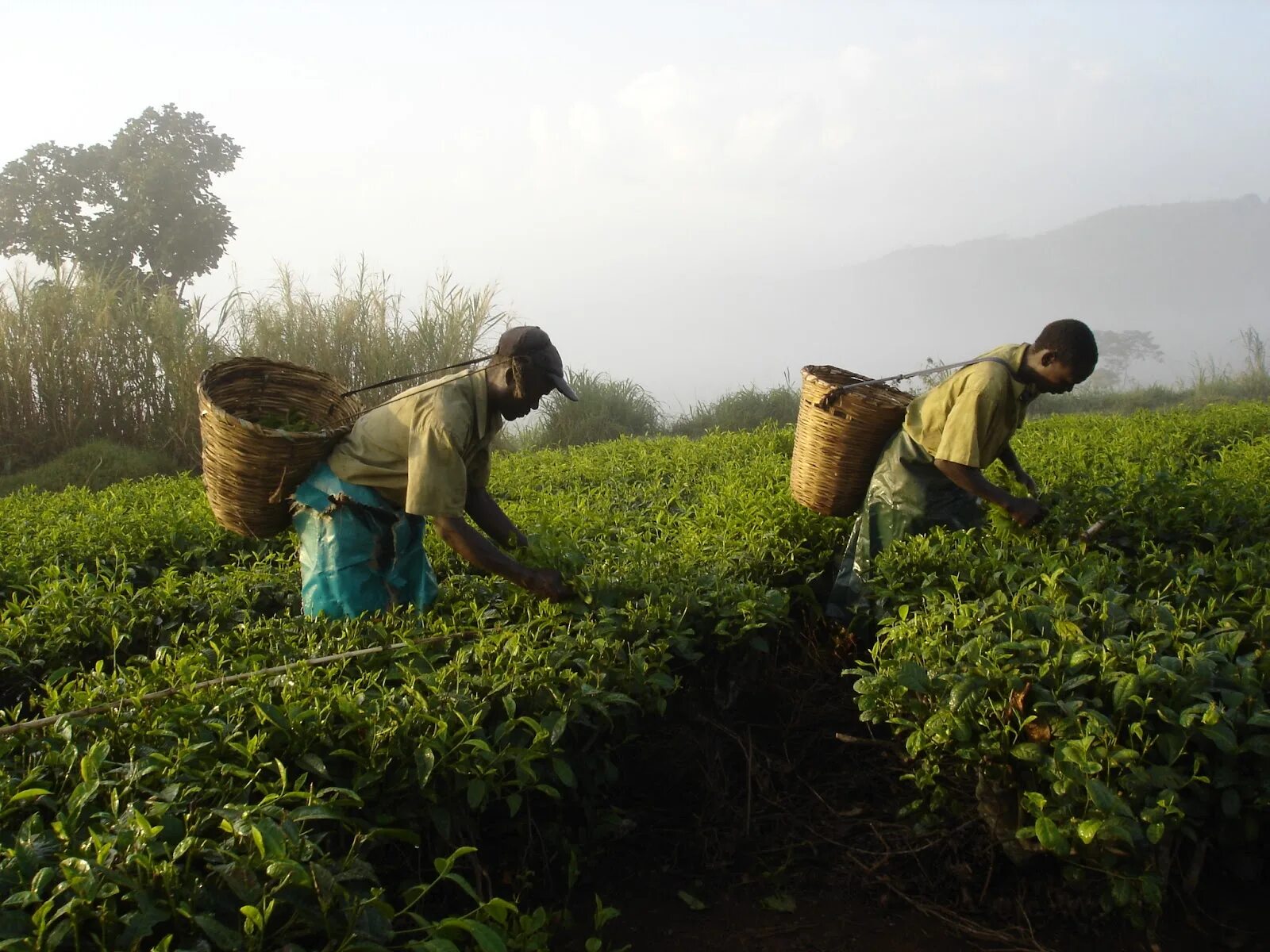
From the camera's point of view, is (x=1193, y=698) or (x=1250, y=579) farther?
(x=1250, y=579)

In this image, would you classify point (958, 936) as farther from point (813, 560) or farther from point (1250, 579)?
point (813, 560)

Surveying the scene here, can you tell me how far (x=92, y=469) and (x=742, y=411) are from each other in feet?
30.1

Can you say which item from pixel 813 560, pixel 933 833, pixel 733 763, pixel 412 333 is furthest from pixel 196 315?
pixel 933 833

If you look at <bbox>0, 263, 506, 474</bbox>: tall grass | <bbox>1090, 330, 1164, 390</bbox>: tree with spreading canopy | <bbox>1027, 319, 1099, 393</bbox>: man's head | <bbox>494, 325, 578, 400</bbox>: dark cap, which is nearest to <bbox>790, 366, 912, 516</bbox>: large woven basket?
<bbox>1027, 319, 1099, 393</bbox>: man's head

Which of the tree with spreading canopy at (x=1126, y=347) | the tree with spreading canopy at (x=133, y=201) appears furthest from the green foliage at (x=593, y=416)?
the tree with spreading canopy at (x=1126, y=347)

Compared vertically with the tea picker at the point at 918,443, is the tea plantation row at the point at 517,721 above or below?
below

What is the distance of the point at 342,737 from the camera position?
236 cm

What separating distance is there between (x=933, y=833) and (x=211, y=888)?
1.98 metres

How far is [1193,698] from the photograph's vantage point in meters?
2.38

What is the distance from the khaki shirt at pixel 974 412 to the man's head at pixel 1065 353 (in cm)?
10

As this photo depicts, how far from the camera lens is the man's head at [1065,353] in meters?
3.79

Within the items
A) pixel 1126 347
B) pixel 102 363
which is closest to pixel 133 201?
pixel 102 363

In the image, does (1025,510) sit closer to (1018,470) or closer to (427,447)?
(1018,470)

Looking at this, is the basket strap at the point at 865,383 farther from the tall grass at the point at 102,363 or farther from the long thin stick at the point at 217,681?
the tall grass at the point at 102,363
